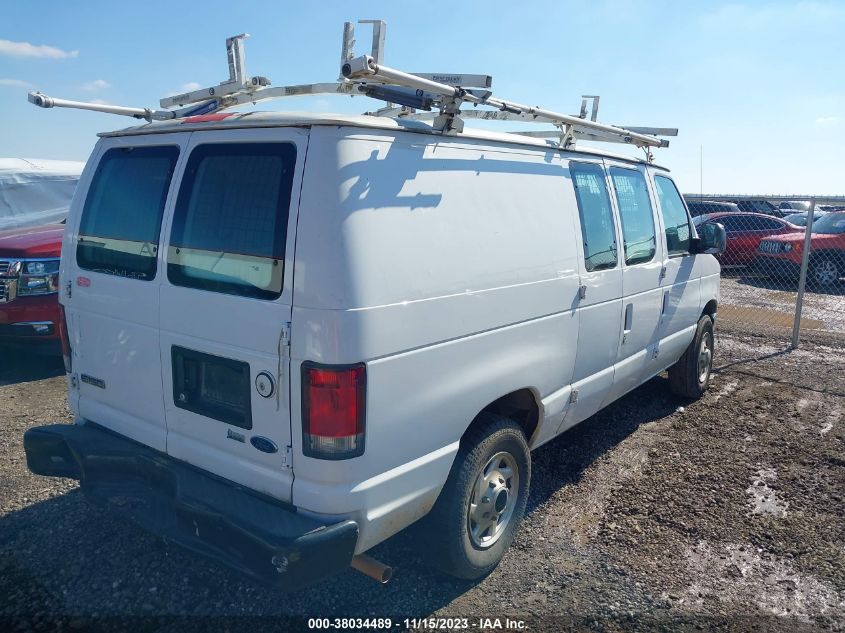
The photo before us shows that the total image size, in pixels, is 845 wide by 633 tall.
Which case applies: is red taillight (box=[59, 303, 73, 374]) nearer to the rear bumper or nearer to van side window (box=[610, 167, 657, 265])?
the rear bumper

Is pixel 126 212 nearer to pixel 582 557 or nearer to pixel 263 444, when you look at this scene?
pixel 263 444

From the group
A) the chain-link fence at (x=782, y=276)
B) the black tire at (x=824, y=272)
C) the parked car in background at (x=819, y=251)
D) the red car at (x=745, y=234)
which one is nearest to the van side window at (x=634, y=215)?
the chain-link fence at (x=782, y=276)

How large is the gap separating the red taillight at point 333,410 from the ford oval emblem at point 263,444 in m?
0.17

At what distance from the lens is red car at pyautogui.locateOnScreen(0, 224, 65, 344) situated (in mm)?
6098

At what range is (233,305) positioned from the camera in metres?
2.73

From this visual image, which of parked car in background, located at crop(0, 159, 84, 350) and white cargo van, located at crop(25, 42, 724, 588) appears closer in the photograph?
white cargo van, located at crop(25, 42, 724, 588)

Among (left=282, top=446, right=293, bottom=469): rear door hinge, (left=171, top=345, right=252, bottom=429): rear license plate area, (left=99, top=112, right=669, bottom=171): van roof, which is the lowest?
(left=282, top=446, right=293, bottom=469): rear door hinge

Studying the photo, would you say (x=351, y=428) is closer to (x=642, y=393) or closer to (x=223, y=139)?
(x=223, y=139)

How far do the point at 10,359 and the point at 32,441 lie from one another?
173 inches

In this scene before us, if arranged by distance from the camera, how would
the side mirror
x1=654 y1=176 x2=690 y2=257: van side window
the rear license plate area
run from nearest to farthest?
the rear license plate area, x1=654 y1=176 x2=690 y2=257: van side window, the side mirror

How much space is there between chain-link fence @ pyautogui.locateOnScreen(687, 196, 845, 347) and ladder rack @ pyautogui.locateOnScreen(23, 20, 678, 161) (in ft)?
18.0

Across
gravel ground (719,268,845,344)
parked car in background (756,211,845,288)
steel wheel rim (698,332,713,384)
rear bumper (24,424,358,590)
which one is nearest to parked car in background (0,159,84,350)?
rear bumper (24,424,358,590)

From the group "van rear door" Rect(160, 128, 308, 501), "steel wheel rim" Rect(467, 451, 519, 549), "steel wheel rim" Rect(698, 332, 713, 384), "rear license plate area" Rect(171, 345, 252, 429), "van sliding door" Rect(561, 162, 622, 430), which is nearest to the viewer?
"van rear door" Rect(160, 128, 308, 501)

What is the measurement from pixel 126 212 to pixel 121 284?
0.39m
